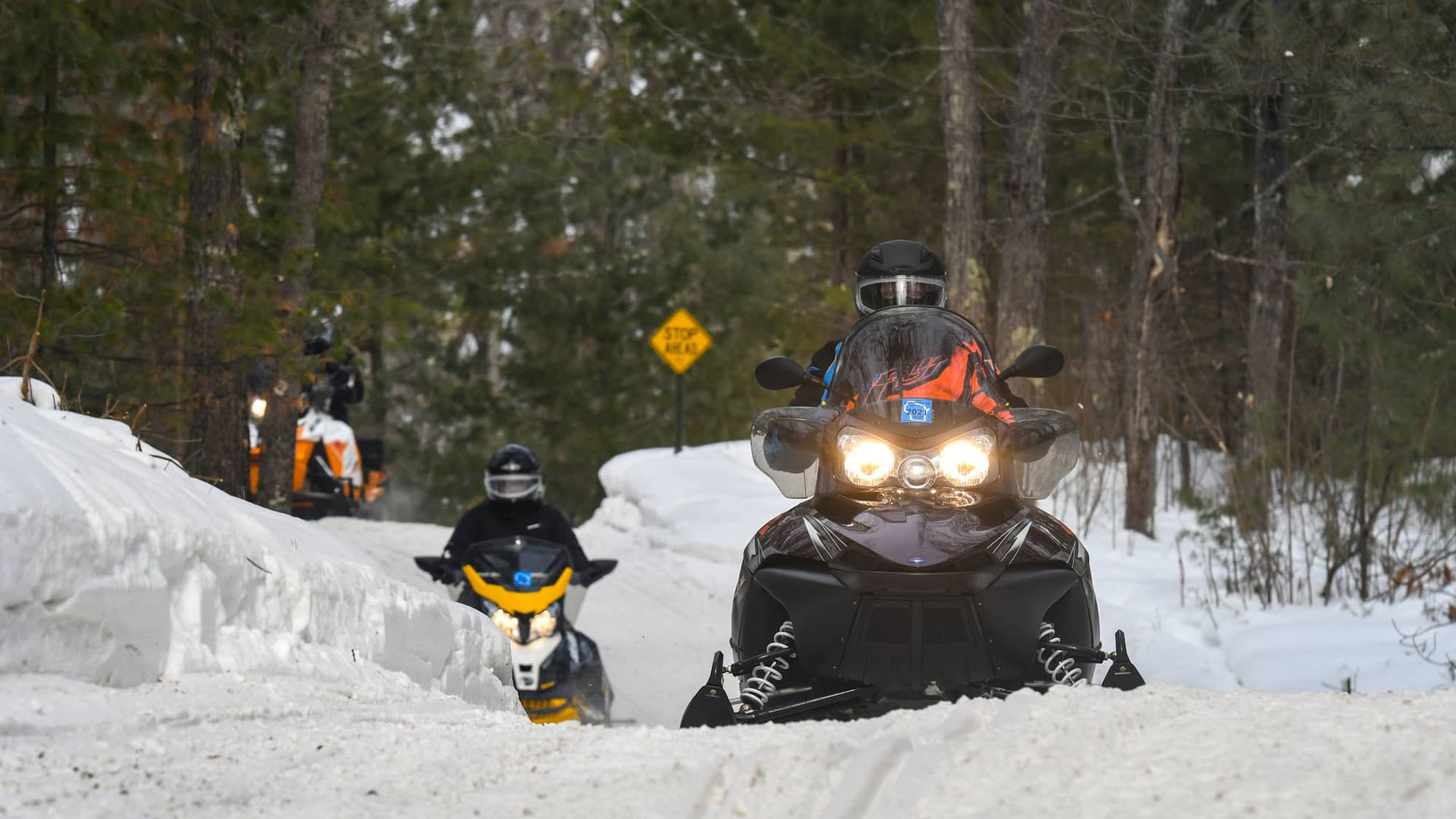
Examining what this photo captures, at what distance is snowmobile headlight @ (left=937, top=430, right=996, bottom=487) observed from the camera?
16.9 ft

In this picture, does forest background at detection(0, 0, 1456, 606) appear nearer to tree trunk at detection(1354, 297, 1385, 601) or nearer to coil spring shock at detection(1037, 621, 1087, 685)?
tree trunk at detection(1354, 297, 1385, 601)

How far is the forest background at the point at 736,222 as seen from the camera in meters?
A: 9.71

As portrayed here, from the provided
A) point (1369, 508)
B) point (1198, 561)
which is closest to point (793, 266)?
point (1198, 561)

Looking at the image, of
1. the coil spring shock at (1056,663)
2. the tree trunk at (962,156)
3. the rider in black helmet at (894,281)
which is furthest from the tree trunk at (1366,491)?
the coil spring shock at (1056,663)

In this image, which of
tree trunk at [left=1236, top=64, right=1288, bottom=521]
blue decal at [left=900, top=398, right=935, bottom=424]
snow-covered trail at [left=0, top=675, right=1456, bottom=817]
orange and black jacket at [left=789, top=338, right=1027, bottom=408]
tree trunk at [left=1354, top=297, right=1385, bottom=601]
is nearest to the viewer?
snow-covered trail at [left=0, top=675, right=1456, bottom=817]

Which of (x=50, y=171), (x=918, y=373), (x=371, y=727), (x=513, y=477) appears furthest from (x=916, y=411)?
(x=50, y=171)

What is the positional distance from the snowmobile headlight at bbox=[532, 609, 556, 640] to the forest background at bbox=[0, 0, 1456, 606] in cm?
178

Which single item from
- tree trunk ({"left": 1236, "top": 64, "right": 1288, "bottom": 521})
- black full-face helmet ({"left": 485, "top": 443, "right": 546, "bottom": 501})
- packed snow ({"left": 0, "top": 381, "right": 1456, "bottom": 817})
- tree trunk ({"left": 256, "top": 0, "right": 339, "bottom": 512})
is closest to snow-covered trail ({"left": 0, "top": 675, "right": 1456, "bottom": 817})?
packed snow ({"left": 0, "top": 381, "right": 1456, "bottom": 817})

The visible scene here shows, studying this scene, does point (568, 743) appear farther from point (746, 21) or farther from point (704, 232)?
point (704, 232)

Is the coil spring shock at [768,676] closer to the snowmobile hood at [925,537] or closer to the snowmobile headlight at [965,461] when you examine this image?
the snowmobile hood at [925,537]

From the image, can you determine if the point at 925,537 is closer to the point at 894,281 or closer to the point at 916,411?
the point at 916,411

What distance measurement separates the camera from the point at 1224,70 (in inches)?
323

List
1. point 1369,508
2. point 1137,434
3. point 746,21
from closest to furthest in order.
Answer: point 1369,508
point 1137,434
point 746,21

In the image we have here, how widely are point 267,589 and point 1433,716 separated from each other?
3498 millimetres
